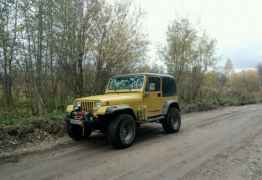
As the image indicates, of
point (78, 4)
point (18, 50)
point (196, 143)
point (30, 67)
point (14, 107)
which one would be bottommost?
point (196, 143)

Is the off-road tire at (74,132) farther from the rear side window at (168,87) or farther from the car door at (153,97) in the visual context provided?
the rear side window at (168,87)

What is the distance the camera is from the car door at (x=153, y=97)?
19.0 ft

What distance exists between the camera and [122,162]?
12.9 ft

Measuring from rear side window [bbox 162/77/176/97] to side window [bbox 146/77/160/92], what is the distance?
32 centimetres

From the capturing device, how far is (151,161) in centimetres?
398

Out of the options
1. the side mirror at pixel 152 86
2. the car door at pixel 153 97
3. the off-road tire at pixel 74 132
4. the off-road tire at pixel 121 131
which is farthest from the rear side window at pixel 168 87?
the off-road tire at pixel 74 132

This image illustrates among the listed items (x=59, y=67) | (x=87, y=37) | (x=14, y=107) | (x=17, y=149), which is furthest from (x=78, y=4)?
(x=17, y=149)

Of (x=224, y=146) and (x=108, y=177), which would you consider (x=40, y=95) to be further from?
(x=224, y=146)

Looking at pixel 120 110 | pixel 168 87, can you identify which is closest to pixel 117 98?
pixel 120 110

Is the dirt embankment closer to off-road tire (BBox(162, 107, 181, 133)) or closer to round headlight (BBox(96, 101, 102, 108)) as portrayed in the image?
round headlight (BBox(96, 101, 102, 108))

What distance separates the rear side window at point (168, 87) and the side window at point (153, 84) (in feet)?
1.04

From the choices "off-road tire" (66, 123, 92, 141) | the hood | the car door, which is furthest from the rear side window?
"off-road tire" (66, 123, 92, 141)

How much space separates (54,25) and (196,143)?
6147 millimetres

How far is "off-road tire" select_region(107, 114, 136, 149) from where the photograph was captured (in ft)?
15.3
